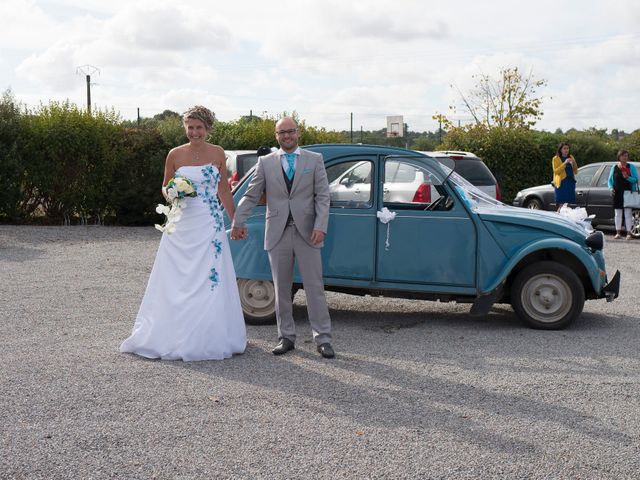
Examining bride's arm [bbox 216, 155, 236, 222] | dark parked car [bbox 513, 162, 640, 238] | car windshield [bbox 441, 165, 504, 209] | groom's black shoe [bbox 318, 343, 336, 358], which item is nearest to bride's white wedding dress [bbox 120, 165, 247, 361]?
bride's arm [bbox 216, 155, 236, 222]

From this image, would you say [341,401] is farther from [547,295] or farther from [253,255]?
[547,295]

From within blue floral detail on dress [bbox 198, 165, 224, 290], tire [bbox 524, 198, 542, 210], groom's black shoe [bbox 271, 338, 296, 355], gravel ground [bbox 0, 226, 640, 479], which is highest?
blue floral detail on dress [bbox 198, 165, 224, 290]

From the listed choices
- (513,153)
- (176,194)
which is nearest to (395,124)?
(513,153)

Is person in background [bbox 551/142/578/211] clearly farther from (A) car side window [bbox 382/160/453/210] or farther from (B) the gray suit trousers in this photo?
(B) the gray suit trousers

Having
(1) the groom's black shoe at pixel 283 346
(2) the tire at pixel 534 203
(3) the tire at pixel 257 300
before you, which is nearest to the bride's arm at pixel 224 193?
(3) the tire at pixel 257 300

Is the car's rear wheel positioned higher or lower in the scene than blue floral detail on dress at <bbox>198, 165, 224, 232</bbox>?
lower

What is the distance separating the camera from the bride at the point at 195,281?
6984mm

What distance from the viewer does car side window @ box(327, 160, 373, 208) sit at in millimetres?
8203

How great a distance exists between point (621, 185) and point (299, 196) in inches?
→ 453

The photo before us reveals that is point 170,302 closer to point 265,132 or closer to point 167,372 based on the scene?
point 167,372

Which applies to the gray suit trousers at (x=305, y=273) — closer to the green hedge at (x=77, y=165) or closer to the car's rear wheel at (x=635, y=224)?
the car's rear wheel at (x=635, y=224)

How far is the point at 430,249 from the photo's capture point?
26.5 ft

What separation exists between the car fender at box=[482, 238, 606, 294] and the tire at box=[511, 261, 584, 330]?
15 centimetres

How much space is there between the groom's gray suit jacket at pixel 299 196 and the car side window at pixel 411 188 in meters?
1.35
